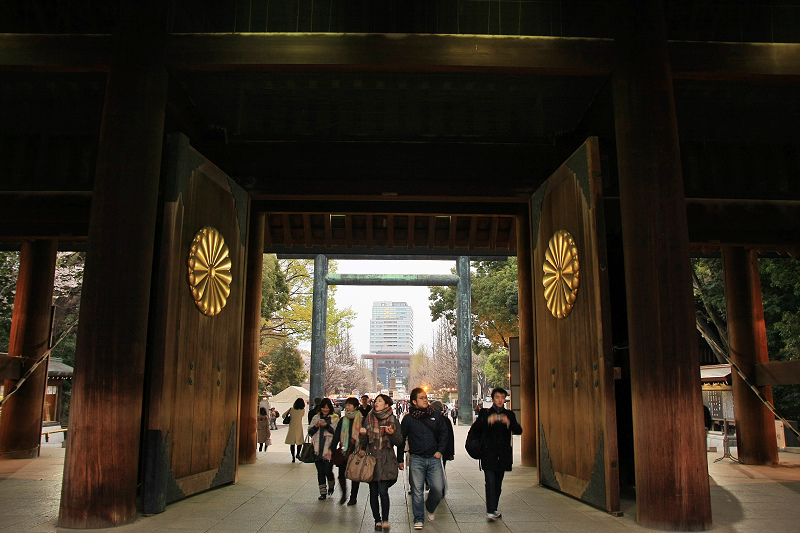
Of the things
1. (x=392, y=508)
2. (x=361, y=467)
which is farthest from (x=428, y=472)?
(x=392, y=508)

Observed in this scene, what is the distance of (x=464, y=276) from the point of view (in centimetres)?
2650

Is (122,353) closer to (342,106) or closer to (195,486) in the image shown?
(195,486)

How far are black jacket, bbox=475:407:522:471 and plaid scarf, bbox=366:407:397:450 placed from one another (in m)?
1.02

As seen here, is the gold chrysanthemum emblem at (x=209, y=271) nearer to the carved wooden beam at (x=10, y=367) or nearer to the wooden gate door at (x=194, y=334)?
the wooden gate door at (x=194, y=334)

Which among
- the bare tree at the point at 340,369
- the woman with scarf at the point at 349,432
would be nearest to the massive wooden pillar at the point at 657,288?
the woman with scarf at the point at 349,432

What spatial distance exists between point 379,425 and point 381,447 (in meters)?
0.22

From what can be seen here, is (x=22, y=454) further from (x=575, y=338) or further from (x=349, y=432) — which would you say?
(x=575, y=338)

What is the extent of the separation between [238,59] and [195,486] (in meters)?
5.25

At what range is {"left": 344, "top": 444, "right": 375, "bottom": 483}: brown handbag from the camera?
20.1 ft

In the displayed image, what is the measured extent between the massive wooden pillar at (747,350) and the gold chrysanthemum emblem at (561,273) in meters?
5.85

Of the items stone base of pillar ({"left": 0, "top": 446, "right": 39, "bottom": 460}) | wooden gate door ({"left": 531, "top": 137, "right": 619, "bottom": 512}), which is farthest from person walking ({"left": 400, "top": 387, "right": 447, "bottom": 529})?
stone base of pillar ({"left": 0, "top": 446, "right": 39, "bottom": 460})

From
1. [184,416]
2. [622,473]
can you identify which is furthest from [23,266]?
[622,473]

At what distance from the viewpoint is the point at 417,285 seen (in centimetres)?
2670

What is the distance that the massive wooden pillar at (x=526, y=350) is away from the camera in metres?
11.3
